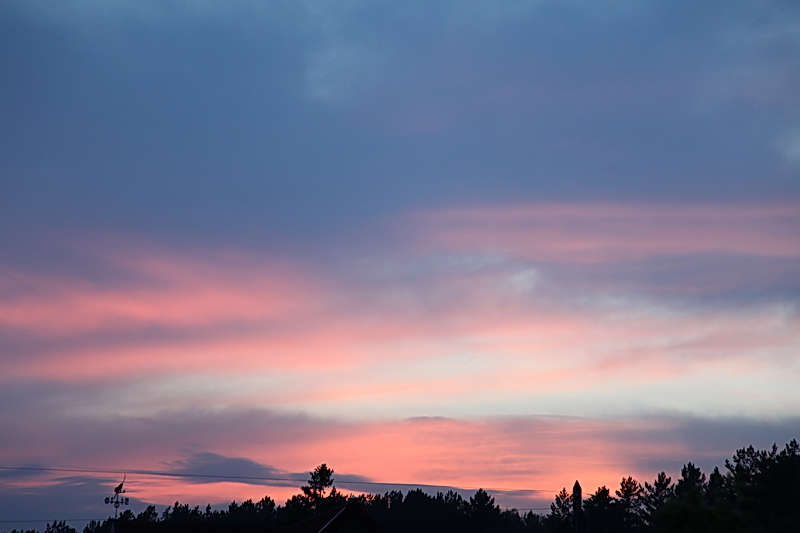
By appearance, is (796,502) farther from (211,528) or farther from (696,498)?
(696,498)

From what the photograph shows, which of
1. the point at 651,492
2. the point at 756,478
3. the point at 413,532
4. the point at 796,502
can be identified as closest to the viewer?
the point at 796,502

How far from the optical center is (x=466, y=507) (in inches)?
5089

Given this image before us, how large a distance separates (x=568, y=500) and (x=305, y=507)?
1855 inches

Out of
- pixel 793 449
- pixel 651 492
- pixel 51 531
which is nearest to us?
pixel 793 449

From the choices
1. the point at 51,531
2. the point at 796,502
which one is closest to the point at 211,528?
the point at 796,502

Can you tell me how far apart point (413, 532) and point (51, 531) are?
116 metres

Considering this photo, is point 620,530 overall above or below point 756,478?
below

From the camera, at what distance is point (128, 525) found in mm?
50406

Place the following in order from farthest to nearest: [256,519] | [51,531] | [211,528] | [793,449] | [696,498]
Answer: [51,531] < [256,519] < [793,449] < [211,528] < [696,498]

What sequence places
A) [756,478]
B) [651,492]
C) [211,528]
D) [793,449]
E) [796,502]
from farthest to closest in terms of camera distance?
[651,492]
[793,449]
[756,478]
[796,502]
[211,528]

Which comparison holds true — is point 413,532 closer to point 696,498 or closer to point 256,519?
point 256,519

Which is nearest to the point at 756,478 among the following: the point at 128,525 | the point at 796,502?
the point at 796,502

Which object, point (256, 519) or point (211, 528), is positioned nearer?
point (211, 528)

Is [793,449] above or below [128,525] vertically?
above
